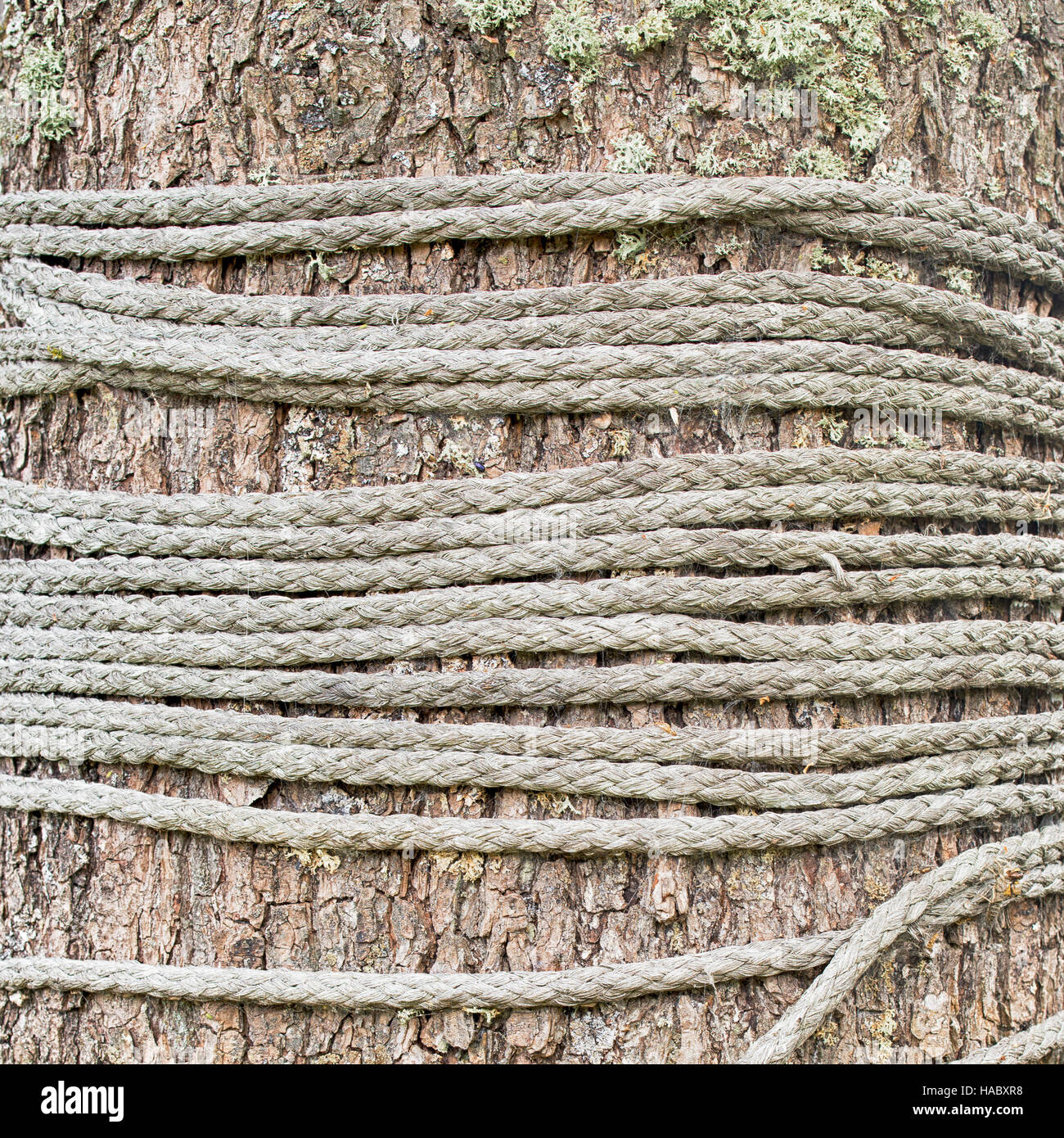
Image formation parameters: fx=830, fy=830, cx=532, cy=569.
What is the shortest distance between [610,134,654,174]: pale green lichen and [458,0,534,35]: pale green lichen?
22 centimetres

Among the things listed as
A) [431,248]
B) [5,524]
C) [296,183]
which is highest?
[296,183]

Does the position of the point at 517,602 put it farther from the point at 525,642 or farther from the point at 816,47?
the point at 816,47

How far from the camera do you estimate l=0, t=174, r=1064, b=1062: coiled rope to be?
3.59ft

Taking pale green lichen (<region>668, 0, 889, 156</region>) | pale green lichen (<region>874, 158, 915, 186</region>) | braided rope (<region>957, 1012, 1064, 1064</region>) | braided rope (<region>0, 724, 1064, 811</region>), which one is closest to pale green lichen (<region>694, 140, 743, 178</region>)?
pale green lichen (<region>668, 0, 889, 156</region>)

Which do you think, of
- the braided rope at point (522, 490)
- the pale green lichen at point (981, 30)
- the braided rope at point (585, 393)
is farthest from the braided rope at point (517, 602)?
the pale green lichen at point (981, 30)

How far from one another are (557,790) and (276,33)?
1126 mm

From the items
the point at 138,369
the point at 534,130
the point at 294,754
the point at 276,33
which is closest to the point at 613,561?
the point at 294,754

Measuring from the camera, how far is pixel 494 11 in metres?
1.15

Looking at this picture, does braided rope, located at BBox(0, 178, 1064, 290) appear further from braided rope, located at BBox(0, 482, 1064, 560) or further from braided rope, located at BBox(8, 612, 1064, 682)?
braided rope, located at BBox(8, 612, 1064, 682)

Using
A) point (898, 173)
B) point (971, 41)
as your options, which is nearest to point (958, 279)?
point (898, 173)

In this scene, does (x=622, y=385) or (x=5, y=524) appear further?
(x=5, y=524)

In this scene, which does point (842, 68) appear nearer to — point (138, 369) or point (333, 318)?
point (333, 318)

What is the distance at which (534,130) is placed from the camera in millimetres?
1170

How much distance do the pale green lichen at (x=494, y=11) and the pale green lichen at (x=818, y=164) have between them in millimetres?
431
